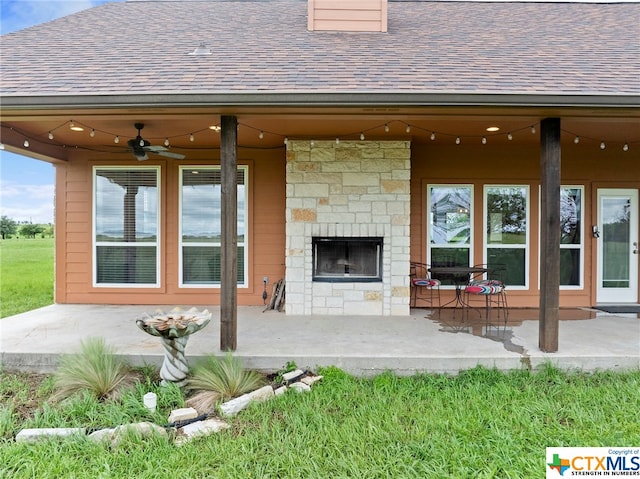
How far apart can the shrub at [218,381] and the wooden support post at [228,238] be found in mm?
298

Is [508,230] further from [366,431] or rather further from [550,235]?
[366,431]

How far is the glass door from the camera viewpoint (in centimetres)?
584

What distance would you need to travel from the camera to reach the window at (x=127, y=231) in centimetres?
581

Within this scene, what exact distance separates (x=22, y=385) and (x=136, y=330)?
121 centimetres

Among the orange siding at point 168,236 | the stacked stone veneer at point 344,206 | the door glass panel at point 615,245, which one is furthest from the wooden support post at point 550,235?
the orange siding at point 168,236

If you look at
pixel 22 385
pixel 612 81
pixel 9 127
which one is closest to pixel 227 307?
pixel 22 385

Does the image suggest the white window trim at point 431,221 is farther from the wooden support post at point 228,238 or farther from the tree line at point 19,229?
the tree line at point 19,229

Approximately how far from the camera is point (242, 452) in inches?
91.1

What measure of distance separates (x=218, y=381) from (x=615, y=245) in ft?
20.9

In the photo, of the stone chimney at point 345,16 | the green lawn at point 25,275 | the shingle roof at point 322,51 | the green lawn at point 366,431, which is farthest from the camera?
the green lawn at point 25,275

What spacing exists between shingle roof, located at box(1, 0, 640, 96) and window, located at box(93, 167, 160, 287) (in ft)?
6.22

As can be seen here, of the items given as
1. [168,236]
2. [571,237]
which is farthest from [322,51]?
[571,237]

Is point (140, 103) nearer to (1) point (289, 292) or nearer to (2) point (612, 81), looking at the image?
(1) point (289, 292)

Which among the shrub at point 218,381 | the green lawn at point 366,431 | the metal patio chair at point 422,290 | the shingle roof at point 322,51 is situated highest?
the shingle roof at point 322,51
